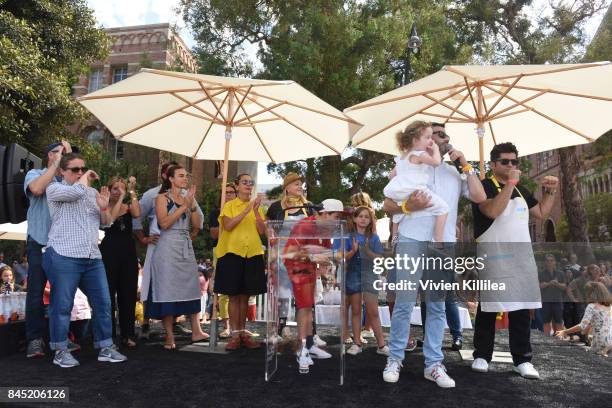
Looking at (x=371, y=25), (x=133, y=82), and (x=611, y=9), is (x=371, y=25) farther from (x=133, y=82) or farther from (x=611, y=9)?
(x=133, y=82)

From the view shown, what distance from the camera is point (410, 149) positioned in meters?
3.74

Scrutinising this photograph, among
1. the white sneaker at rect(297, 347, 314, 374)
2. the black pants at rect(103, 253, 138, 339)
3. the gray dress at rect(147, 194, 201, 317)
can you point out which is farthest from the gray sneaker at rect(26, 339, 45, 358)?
the white sneaker at rect(297, 347, 314, 374)

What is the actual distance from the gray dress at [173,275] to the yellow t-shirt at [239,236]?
0.41 m

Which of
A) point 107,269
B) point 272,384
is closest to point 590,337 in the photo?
point 272,384

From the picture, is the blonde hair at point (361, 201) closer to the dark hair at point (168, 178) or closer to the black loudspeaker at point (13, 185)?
the dark hair at point (168, 178)

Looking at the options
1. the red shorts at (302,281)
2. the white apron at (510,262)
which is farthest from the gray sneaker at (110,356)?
the white apron at (510,262)

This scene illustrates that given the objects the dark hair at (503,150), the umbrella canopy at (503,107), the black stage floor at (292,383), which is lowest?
the black stage floor at (292,383)

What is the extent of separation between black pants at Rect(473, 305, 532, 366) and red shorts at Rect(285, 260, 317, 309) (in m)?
1.54

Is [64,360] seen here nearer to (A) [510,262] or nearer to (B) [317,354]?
(B) [317,354]

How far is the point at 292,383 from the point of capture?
3.48 m

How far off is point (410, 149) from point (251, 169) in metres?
15.2

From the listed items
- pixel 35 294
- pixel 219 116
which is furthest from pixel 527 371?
pixel 219 116

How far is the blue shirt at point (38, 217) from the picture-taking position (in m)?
4.50

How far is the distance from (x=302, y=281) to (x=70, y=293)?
82.0 inches
